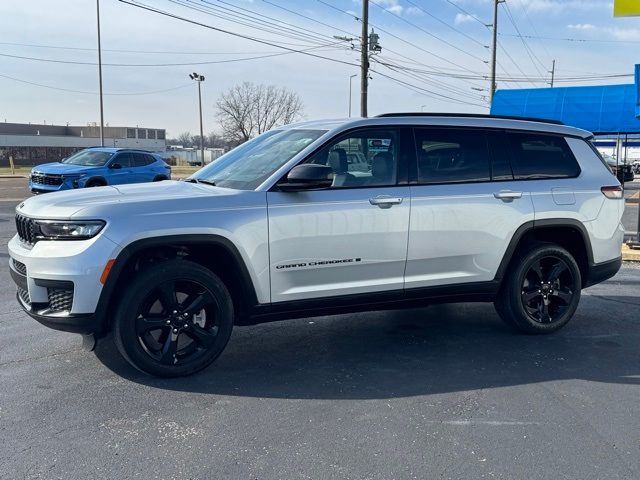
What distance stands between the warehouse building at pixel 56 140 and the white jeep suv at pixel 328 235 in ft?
230

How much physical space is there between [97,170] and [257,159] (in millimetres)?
13628

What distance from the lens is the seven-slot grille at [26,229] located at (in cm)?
400

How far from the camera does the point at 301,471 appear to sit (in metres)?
3.04

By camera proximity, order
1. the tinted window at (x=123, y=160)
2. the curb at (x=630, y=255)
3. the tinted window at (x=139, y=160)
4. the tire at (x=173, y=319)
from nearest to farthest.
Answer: the tire at (x=173, y=319)
the curb at (x=630, y=255)
the tinted window at (x=123, y=160)
the tinted window at (x=139, y=160)

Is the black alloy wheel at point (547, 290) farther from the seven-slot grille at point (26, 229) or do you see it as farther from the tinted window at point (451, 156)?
the seven-slot grille at point (26, 229)

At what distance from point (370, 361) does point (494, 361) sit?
1006mm

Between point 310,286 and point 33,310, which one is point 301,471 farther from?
point 33,310

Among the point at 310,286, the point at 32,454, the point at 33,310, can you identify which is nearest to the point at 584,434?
the point at 310,286

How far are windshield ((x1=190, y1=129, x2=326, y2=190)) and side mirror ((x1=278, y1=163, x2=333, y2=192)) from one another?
0.23 meters

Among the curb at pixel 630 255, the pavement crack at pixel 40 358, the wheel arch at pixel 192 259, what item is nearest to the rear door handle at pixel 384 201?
the wheel arch at pixel 192 259

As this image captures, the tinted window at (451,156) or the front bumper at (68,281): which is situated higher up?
the tinted window at (451,156)

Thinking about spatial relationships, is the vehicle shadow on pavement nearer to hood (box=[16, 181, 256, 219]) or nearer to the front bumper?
the front bumper

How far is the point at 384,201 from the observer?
4547mm

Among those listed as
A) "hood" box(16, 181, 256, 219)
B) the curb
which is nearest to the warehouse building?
the curb
